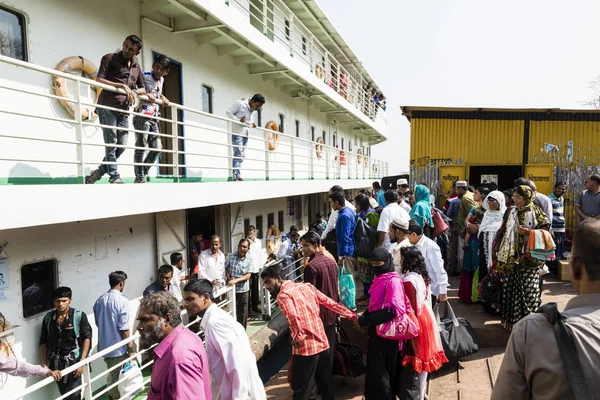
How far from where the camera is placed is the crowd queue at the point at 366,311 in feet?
4.95

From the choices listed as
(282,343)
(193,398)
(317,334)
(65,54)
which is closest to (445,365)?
(317,334)

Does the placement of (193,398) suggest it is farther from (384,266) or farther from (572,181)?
(572,181)

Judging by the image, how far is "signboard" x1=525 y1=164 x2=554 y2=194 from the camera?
12422mm

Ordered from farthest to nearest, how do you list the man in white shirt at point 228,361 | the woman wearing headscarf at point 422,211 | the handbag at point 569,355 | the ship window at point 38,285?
the woman wearing headscarf at point 422,211 < the ship window at point 38,285 < the man in white shirt at point 228,361 < the handbag at point 569,355

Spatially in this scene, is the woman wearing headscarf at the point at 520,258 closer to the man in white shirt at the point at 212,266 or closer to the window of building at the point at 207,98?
the man in white shirt at the point at 212,266

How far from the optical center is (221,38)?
766 centimetres

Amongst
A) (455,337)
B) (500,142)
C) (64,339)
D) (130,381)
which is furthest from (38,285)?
(500,142)

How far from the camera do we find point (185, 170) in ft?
Result: 23.5

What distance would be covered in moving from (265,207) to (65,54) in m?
6.08

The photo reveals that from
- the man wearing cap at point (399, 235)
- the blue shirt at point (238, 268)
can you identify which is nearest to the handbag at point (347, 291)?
the man wearing cap at point (399, 235)

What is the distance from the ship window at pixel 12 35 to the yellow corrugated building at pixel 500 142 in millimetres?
10963

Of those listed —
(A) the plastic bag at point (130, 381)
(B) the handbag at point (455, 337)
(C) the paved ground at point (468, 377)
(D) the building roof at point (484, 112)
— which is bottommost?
(C) the paved ground at point (468, 377)

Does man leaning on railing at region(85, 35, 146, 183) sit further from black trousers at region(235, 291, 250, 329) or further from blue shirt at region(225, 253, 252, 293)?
black trousers at region(235, 291, 250, 329)

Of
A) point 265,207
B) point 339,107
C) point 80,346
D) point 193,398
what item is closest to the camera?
point 193,398
